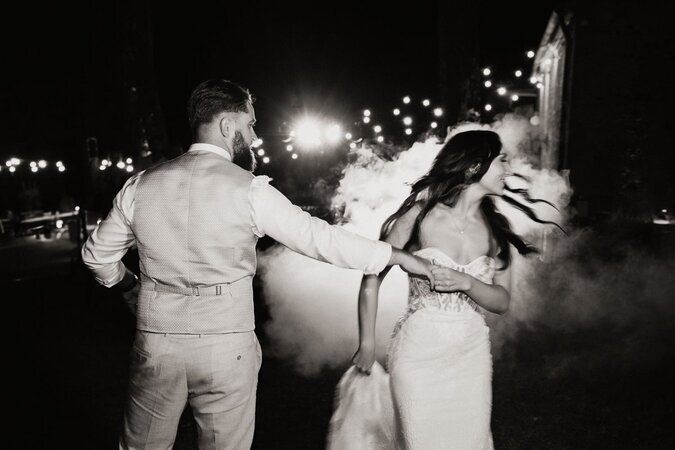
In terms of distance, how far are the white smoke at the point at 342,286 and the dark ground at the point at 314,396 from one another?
68 centimetres

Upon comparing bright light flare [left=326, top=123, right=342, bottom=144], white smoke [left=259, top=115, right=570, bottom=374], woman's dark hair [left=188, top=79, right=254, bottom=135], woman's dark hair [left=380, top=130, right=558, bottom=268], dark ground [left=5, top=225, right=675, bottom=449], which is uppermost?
bright light flare [left=326, top=123, right=342, bottom=144]

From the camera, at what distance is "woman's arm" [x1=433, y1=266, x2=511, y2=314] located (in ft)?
8.96

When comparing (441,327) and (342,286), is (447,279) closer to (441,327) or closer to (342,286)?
(441,327)

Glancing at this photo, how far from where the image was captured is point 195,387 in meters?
2.55

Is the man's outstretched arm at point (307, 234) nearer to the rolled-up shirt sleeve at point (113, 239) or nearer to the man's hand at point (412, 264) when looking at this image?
the man's hand at point (412, 264)

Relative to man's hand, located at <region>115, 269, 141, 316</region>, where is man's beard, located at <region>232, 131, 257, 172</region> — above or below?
above

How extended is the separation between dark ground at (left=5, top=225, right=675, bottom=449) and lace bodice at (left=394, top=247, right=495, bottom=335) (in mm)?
1817

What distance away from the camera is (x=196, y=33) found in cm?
2498

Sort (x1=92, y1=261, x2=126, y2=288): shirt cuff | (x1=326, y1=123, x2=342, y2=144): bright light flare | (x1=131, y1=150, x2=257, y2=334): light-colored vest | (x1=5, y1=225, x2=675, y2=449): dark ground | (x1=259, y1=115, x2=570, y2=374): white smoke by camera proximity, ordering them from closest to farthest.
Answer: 1. (x1=131, y1=150, x2=257, y2=334): light-colored vest
2. (x1=92, y1=261, x2=126, y2=288): shirt cuff
3. (x1=5, y1=225, x2=675, y2=449): dark ground
4. (x1=259, y1=115, x2=570, y2=374): white smoke
5. (x1=326, y1=123, x2=342, y2=144): bright light flare

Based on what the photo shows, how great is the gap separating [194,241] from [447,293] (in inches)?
62.4

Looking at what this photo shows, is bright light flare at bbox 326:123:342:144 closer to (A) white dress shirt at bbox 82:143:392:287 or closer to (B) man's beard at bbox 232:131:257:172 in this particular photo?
(B) man's beard at bbox 232:131:257:172

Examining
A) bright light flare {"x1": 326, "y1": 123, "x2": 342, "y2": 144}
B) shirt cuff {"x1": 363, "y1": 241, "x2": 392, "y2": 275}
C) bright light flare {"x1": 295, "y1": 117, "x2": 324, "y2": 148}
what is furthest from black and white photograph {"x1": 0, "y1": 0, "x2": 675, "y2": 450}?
bright light flare {"x1": 295, "y1": 117, "x2": 324, "y2": 148}

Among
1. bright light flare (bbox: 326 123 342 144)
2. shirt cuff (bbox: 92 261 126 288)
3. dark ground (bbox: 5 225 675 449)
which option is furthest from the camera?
bright light flare (bbox: 326 123 342 144)

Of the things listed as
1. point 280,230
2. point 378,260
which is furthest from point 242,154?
point 378,260
